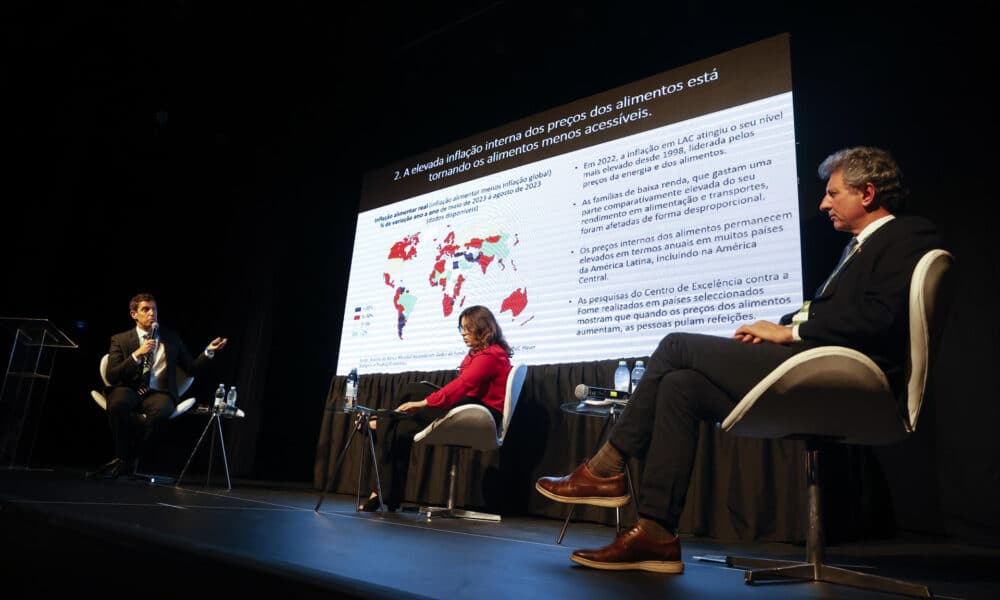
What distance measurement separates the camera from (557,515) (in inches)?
151

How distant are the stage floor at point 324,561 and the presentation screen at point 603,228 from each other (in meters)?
1.43

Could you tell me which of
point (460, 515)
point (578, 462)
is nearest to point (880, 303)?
point (578, 462)

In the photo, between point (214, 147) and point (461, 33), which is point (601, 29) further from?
point (214, 147)

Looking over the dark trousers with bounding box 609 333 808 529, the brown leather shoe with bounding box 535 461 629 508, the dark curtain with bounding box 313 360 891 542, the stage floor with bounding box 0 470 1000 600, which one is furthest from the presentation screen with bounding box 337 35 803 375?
the brown leather shoe with bounding box 535 461 629 508

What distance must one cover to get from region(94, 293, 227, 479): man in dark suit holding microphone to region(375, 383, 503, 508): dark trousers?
1615 mm

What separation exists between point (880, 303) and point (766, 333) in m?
0.27

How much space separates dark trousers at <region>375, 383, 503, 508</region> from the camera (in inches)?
142

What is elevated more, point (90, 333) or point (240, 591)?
point (90, 333)

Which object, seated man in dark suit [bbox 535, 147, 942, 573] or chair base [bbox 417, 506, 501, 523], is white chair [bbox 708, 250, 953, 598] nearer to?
seated man in dark suit [bbox 535, 147, 942, 573]

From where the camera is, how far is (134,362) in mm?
4520

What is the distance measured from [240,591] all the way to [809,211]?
3163 millimetres

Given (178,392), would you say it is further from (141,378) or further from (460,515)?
(460,515)

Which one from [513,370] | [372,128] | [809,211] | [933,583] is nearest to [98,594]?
[933,583]

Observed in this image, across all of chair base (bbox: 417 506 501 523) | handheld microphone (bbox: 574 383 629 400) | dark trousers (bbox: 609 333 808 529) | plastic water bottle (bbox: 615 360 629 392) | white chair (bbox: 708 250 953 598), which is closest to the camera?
white chair (bbox: 708 250 953 598)
